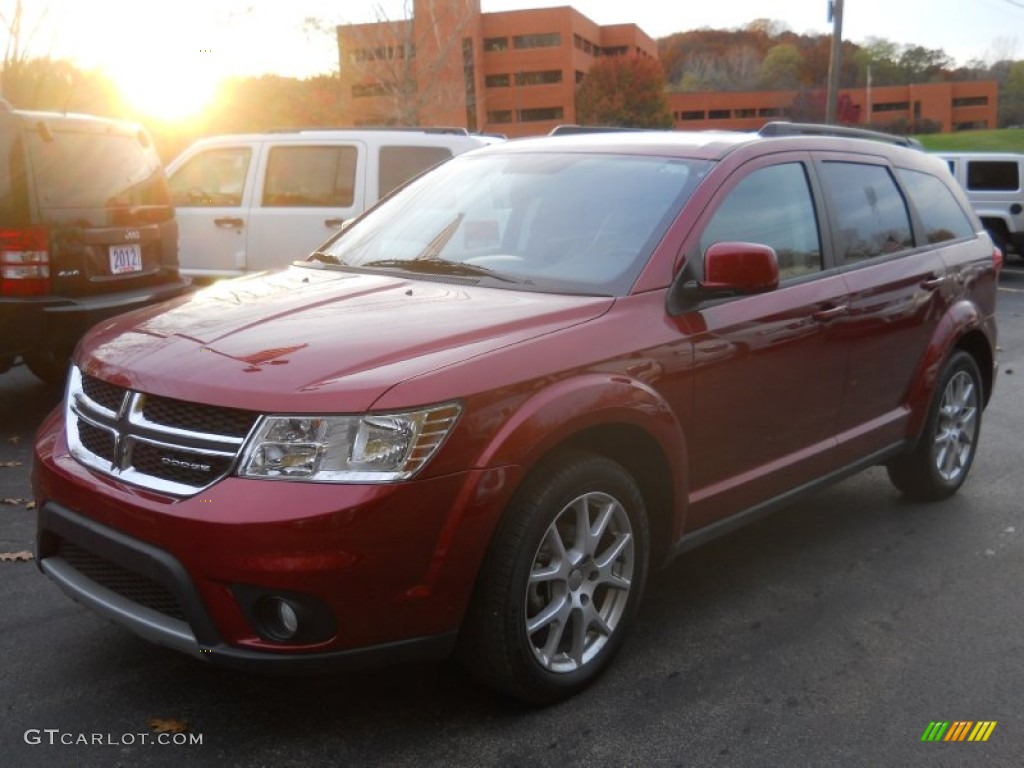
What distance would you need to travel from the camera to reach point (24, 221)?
21.6 feet

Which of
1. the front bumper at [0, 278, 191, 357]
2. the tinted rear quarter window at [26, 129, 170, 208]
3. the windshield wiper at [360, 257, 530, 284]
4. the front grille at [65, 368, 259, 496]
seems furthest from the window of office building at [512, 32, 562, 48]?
the front grille at [65, 368, 259, 496]

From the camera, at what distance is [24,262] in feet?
21.6

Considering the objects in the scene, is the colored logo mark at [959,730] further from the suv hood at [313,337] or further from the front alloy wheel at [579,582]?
the suv hood at [313,337]

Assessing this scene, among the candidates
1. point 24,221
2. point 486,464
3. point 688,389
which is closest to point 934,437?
point 688,389

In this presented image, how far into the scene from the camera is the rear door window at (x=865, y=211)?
4.69 m

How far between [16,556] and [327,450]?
253cm

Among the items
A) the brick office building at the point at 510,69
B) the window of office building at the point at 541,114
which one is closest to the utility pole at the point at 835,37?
the brick office building at the point at 510,69

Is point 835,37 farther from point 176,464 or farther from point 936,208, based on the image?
point 176,464

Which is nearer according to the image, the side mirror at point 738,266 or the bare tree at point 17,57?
the side mirror at point 738,266

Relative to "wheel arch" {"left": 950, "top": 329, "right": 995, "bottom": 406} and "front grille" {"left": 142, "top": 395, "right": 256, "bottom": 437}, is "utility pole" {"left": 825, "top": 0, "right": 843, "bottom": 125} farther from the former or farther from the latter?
"front grille" {"left": 142, "top": 395, "right": 256, "bottom": 437}

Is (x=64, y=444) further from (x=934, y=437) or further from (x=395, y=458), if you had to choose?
(x=934, y=437)

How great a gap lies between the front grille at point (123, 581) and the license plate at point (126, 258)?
14.0ft

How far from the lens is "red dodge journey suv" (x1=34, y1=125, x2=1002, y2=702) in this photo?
9.43ft

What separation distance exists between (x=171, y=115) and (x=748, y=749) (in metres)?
28.7
